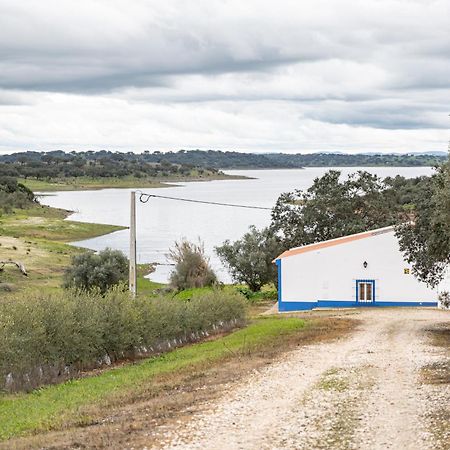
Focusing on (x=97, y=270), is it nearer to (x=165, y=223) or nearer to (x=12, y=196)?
(x=165, y=223)

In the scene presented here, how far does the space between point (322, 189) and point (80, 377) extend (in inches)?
1516

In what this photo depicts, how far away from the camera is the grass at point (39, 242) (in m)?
59.0

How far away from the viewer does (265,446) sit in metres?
11.6

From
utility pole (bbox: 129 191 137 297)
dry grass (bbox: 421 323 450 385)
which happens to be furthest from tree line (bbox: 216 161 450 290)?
utility pole (bbox: 129 191 137 297)

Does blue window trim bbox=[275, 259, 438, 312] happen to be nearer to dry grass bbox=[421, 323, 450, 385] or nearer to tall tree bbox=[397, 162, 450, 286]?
tall tree bbox=[397, 162, 450, 286]

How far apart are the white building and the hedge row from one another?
56.3 feet

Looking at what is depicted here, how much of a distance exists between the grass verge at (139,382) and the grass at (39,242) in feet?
78.8

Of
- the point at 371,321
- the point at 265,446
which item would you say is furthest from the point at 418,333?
the point at 265,446

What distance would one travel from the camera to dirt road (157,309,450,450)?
1194 centimetres

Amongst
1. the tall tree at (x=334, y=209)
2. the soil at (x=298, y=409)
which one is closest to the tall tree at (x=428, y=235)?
the soil at (x=298, y=409)

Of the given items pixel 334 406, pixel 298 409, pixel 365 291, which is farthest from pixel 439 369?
pixel 365 291

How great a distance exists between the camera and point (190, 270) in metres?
57.2

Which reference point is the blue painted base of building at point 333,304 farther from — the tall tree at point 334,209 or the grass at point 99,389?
the grass at point 99,389

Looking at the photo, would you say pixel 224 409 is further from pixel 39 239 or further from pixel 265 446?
pixel 39 239
